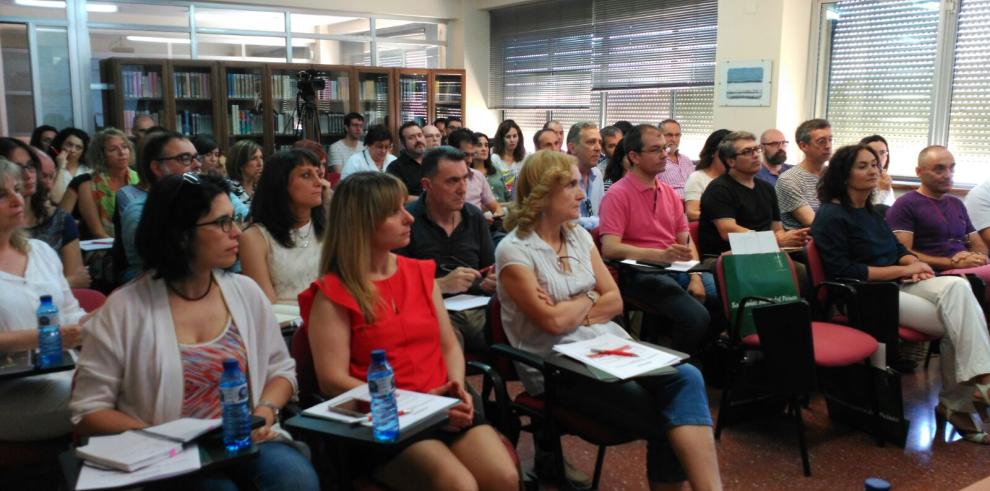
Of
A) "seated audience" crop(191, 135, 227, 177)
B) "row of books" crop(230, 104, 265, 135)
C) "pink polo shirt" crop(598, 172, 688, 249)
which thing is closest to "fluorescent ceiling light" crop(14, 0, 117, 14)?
"row of books" crop(230, 104, 265, 135)

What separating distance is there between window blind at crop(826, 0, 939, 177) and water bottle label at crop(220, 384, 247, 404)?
640 centimetres

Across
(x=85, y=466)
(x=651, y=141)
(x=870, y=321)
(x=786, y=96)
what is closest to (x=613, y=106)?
(x=786, y=96)

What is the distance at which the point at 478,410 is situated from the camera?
2221 mm

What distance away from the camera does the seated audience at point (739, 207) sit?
4285 millimetres

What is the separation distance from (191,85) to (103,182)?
4.01 m

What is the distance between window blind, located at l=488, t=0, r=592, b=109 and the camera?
9.41 m

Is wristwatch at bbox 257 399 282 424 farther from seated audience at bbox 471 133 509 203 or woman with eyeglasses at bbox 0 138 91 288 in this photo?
seated audience at bbox 471 133 509 203

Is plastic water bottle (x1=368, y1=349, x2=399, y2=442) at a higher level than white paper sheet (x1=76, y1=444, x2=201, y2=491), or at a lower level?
higher

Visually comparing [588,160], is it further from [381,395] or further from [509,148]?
[381,395]

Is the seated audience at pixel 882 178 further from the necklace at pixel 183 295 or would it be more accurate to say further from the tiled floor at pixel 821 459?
the necklace at pixel 183 295

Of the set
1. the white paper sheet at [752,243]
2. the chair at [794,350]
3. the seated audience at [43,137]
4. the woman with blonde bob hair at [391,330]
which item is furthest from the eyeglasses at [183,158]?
the seated audience at [43,137]

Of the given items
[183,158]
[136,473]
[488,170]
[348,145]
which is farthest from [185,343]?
[348,145]

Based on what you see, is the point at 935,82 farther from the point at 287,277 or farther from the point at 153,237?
the point at 153,237

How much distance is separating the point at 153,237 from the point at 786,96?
245 inches
